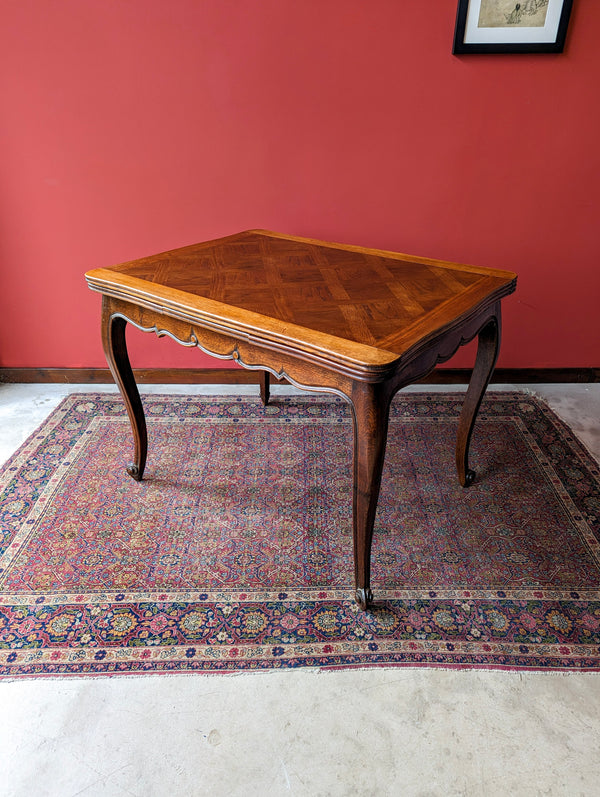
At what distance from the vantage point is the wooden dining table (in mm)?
1397

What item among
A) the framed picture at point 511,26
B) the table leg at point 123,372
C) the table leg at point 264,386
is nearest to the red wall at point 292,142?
the framed picture at point 511,26

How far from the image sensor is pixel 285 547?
1.94 m

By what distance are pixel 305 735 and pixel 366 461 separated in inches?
26.8

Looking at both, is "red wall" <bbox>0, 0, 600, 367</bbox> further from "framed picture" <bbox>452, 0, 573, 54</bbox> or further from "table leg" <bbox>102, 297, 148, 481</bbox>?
"table leg" <bbox>102, 297, 148, 481</bbox>

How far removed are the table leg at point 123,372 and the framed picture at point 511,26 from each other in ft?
6.06

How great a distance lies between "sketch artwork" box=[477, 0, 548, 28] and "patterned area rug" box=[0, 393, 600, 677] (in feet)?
5.51

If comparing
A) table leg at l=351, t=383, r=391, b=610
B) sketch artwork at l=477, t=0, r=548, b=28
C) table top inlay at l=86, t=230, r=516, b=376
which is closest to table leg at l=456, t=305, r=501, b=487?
table top inlay at l=86, t=230, r=516, b=376

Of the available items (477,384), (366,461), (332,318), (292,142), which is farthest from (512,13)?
(366,461)

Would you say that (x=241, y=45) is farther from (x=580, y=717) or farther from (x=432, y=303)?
(x=580, y=717)

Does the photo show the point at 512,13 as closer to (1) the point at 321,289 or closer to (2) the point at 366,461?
(1) the point at 321,289

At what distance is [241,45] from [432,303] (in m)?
1.62

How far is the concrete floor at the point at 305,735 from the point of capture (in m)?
1.27

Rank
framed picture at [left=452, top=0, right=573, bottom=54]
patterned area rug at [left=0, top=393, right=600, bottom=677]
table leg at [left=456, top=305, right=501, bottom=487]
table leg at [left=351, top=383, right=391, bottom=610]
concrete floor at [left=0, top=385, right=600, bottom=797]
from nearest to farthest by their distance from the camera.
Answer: concrete floor at [left=0, top=385, right=600, bottom=797]
table leg at [left=351, top=383, right=391, bottom=610]
patterned area rug at [left=0, top=393, right=600, bottom=677]
table leg at [left=456, top=305, right=501, bottom=487]
framed picture at [left=452, top=0, right=573, bottom=54]

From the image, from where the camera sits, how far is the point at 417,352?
1420 mm
